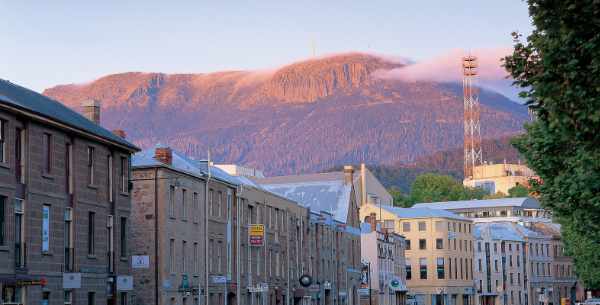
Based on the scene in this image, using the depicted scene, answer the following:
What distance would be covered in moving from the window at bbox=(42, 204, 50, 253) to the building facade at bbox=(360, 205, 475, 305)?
104m

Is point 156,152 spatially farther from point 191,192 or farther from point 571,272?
point 571,272

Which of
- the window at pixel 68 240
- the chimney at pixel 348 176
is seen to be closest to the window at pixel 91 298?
the window at pixel 68 240

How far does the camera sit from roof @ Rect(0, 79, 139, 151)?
44.9 m

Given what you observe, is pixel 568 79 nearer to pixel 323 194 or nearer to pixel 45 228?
pixel 45 228

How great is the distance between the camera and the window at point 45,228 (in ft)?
154

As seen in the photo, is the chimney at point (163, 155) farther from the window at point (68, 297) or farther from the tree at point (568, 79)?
the tree at point (568, 79)

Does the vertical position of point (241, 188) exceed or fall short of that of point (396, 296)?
it exceeds it

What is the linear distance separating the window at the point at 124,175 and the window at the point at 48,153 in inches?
333

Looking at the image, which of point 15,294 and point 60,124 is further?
point 60,124

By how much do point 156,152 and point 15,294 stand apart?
22.4 meters

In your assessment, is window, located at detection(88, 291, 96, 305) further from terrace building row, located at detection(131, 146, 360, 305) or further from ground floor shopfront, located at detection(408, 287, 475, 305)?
ground floor shopfront, located at detection(408, 287, 475, 305)

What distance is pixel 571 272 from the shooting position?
19400 centimetres

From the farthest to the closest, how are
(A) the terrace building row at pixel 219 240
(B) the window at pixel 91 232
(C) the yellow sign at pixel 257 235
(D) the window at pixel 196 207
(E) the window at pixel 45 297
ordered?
(C) the yellow sign at pixel 257 235 < (D) the window at pixel 196 207 < (A) the terrace building row at pixel 219 240 < (B) the window at pixel 91 232 < (E) the window at pixel 45 297

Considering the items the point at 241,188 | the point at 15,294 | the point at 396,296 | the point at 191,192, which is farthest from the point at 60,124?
the point at 396,296
